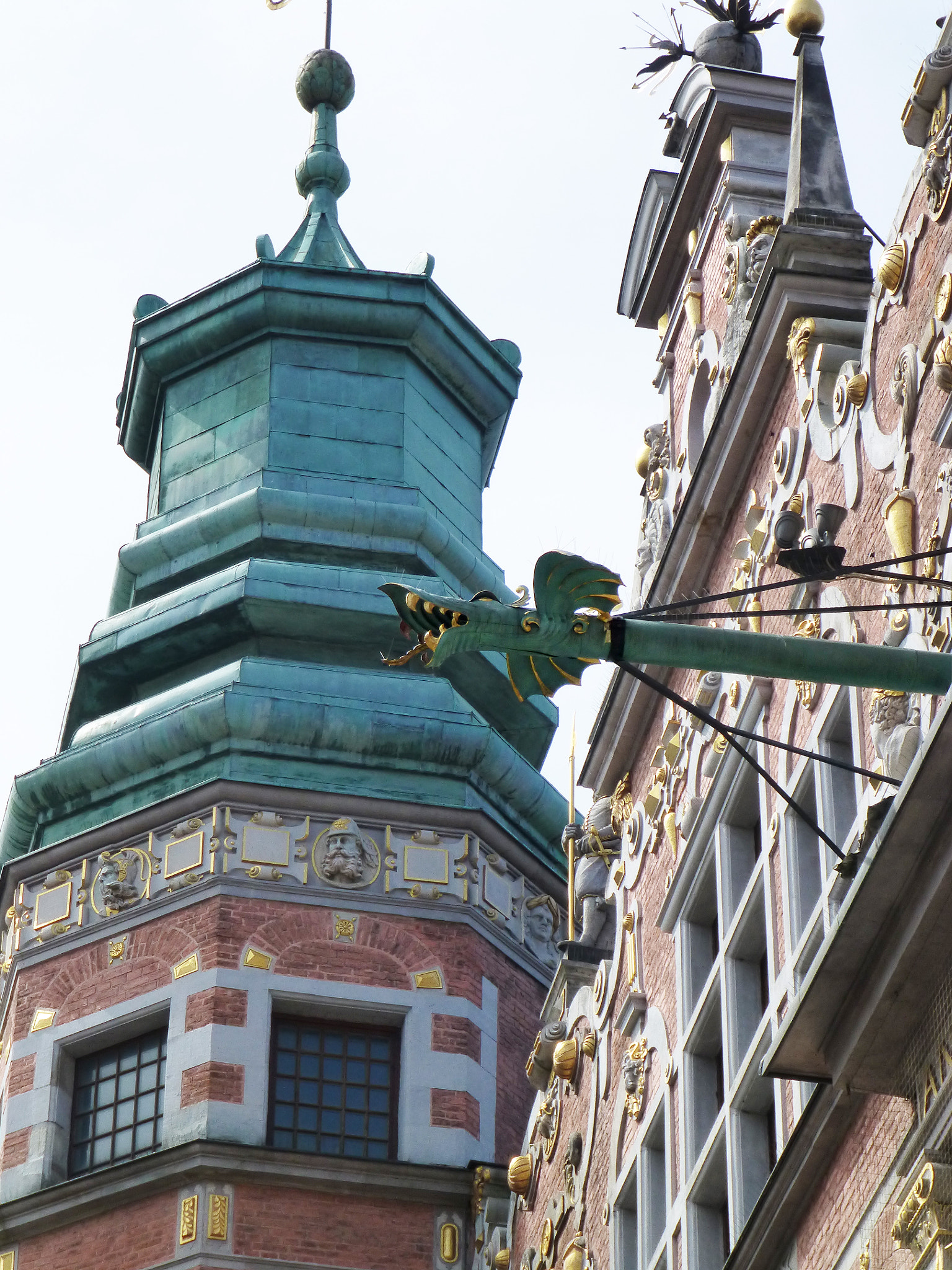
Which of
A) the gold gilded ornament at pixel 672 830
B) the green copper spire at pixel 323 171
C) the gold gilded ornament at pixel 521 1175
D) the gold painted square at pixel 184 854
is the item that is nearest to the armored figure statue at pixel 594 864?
Result: the gold gilded ornament at pixel 672 830

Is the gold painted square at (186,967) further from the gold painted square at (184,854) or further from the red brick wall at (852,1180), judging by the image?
the red brick wall at (852,1180)

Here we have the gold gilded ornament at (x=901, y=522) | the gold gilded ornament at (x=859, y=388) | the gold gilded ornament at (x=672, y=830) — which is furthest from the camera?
the gold gilded ornament at (x=672, y=830)

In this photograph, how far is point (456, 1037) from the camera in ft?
88.1

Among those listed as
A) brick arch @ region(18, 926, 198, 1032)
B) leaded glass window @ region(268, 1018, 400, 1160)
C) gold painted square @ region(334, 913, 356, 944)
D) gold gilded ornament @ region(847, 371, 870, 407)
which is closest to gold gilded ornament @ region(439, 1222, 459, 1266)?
leaded glass window @ region(268, 1018, 400, 1160)

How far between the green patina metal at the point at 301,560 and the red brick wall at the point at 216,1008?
90.0 inches

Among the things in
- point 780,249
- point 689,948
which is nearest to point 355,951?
point 689,948

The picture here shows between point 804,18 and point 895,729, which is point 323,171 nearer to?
point 804,18

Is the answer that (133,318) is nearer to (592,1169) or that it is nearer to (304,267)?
(304,267)

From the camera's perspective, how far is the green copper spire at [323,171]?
114 ft

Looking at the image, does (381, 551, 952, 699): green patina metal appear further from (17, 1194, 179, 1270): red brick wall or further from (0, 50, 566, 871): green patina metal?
(0, 50, 566, 871): green patina metal

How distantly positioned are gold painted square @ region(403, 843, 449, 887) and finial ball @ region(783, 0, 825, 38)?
1017 centimetres

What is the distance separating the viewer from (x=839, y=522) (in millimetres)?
17188

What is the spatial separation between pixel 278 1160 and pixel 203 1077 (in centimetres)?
113

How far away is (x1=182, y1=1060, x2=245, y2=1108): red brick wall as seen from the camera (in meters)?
25.9
